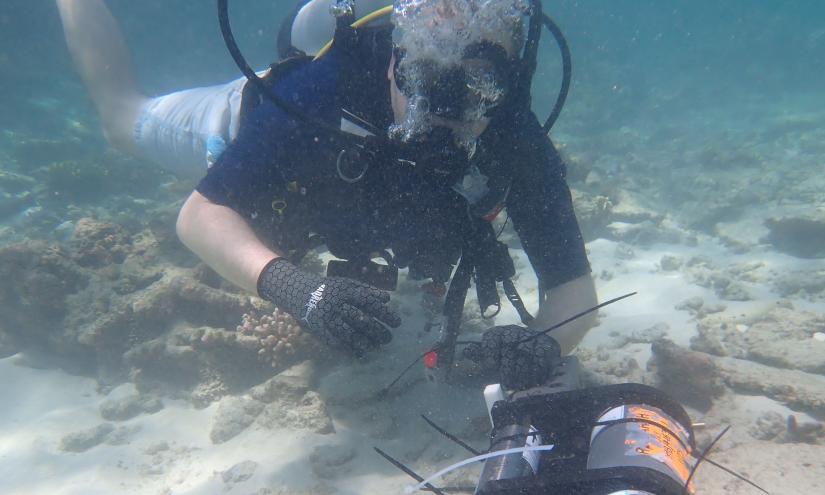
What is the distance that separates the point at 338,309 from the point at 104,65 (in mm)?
6548

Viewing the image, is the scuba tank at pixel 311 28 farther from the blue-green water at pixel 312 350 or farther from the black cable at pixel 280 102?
the blue-green water at pixel 312 350

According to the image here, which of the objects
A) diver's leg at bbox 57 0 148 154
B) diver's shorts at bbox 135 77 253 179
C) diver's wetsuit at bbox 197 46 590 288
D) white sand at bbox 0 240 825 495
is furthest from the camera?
diver's leg at bbox 57 0 148 154

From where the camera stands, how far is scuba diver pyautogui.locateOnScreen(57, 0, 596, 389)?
2.55m

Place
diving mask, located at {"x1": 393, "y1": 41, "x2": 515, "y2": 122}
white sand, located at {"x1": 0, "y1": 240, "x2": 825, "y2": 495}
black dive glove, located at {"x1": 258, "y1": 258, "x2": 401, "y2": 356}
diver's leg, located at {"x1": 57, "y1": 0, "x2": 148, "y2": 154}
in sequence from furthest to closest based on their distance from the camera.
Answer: diver's leg, located at {"x1": 57, "y1": 0, "x2": 148, "y2": 154} → white sand, located at {"x1": 0, "y1": 240, "x2": 825, "y2": 495} → diving mask, located at {"x1": 393, "y1": 41, "x2": 515, "y2": 122} → black dive glove, located at {"x1": 258, "y1": 258, "x2": 401, "y2": 356}

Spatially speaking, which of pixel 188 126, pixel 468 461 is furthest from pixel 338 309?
pixel 188 126

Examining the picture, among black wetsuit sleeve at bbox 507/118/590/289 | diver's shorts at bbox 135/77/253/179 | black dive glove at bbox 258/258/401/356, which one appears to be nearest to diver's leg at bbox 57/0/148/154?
diver's shorts at bbox 135/77/253/179

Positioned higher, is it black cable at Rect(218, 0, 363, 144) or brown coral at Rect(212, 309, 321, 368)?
black cable at Rect(218, 0, 363, 144)

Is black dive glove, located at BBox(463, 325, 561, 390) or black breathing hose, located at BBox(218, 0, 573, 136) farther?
black breathing hose, located at BBox(218, 0, 573, 136)

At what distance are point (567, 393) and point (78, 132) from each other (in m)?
19.5

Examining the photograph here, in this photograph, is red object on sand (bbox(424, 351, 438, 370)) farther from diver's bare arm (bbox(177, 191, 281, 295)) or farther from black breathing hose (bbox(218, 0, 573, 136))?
black breathing hose (bbox(218, 0, 573, 136))

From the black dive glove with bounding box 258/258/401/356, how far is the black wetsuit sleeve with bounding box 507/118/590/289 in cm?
146

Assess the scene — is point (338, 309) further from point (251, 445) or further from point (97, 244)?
point (97, 244)

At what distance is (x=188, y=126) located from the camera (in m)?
5.36

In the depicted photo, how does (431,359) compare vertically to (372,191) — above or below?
below
